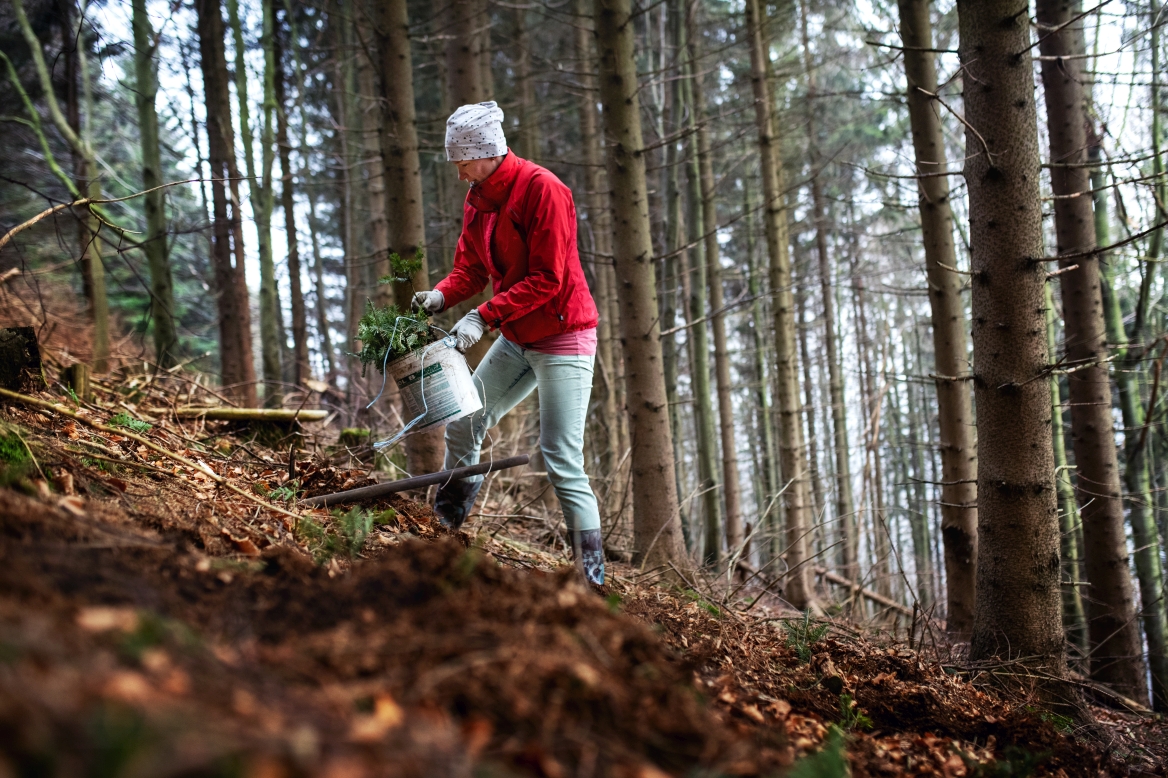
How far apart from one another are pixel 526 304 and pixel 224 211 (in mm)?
9281

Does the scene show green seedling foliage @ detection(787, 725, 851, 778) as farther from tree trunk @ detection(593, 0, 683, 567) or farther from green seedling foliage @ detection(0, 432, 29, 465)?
tree trunk @ detection(593, 0, 683, 567)

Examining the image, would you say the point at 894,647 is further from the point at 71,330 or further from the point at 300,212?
the point at 300,212

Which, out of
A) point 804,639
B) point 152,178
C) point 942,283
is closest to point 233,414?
point 804,639

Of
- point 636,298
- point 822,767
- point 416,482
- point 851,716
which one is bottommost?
point 851,716

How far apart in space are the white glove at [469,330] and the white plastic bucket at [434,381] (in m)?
0.07

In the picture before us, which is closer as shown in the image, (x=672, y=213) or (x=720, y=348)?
(x=672, y=213)

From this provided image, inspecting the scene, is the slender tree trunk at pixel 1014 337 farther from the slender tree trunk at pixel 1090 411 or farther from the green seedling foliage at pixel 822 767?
the green seedling foliage at pixel 822 767

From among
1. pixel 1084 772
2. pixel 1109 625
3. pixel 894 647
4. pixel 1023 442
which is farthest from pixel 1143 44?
pixel 1084 772

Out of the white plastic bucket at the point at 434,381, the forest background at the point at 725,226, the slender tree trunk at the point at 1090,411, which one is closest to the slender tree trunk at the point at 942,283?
the forest background at the point at 725,226

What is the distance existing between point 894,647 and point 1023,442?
50.7 inches

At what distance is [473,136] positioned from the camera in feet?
12.7

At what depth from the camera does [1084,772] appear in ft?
10.4

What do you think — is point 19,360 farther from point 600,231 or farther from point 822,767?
point 600,231

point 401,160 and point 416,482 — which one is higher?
point 401,160
